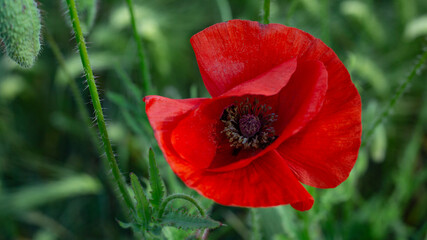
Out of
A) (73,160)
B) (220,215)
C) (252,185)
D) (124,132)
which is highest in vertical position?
(252,185)

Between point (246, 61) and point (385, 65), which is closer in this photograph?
point (246, 61)

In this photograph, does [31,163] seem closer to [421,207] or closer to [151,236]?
[151,236]

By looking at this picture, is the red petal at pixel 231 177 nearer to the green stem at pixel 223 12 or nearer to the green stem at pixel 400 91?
the green stem at pixel 400 91

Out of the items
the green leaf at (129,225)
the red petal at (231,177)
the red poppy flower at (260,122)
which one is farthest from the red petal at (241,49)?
the green leaf at (129,225)

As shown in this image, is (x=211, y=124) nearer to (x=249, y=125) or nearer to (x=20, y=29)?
(x=249, y=125)

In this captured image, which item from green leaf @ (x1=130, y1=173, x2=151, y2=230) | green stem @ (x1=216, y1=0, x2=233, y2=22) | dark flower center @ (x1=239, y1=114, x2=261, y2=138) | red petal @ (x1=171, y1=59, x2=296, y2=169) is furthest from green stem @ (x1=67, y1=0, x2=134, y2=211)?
green stem @ (x1=216, y1=0, x2=233, y2=22)

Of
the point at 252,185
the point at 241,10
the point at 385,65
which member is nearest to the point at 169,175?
the point at 252,185
